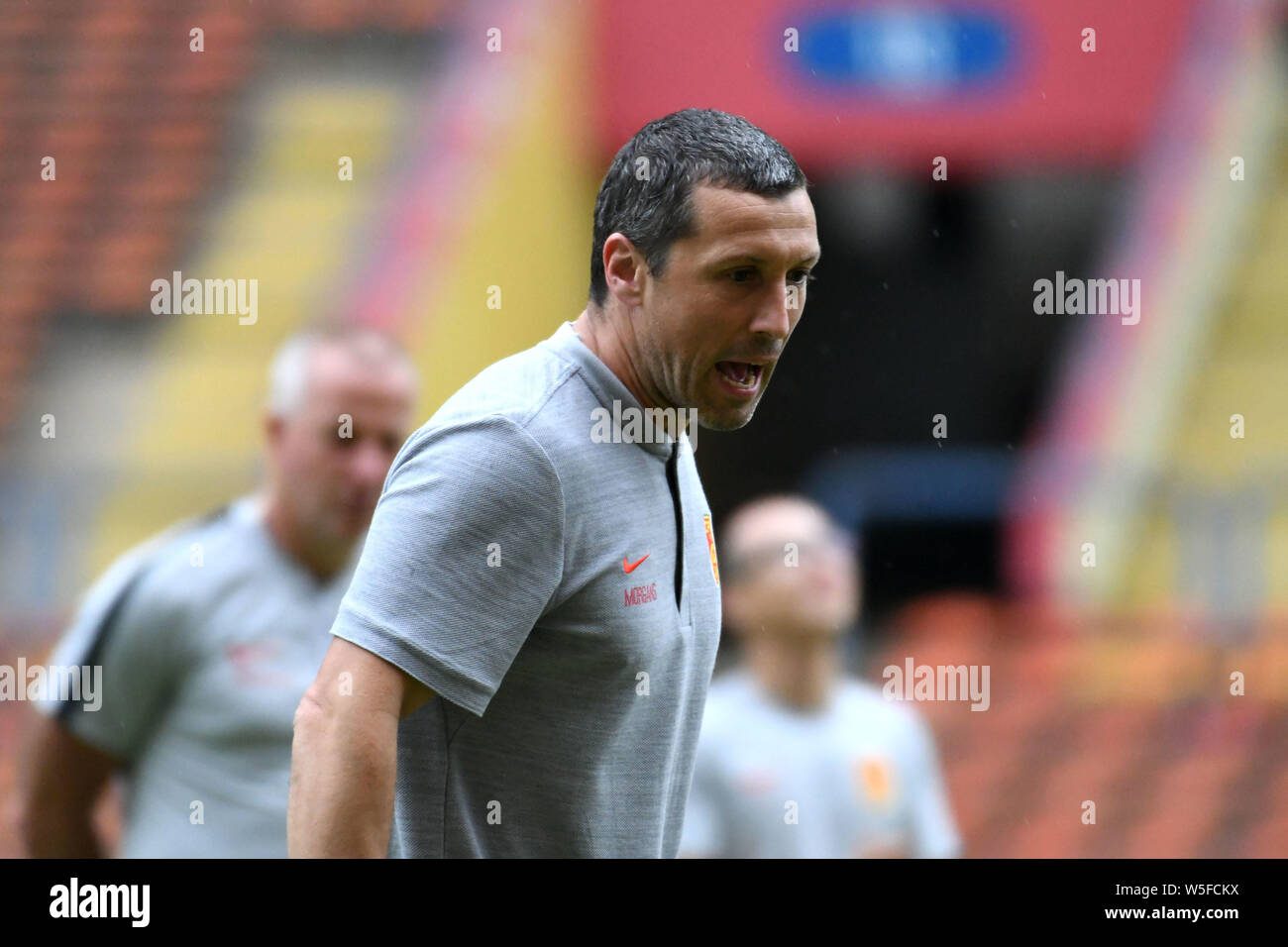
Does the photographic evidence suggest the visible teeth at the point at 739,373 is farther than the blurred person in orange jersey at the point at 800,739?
No

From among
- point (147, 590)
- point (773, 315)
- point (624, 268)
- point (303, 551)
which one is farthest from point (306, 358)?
point (773, 315)

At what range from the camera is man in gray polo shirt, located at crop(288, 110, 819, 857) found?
6.33 feet

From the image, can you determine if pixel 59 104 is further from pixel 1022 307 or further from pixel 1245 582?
pixel 1245 582

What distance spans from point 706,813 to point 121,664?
4.88ft

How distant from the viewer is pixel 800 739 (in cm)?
436

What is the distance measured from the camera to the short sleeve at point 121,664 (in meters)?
3.27

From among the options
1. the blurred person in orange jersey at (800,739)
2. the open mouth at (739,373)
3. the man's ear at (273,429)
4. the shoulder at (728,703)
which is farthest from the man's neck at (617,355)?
the shoulder at (728,703)

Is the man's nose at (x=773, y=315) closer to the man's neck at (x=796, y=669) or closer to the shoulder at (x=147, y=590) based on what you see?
the shoulder at (x=147, y=590)

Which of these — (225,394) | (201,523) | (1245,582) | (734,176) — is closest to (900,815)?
(201,523)

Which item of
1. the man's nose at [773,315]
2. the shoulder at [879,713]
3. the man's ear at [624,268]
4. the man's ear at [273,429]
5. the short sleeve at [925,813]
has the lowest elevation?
the short sleeve at [925,813]

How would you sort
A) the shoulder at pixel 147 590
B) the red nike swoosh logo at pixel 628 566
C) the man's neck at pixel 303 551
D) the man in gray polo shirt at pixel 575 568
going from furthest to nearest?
the man's neck at pixel 303 551 → the shoulder at pixel 147 590 → the red nike swoosh logo at pixel 628 566 → the man in gray polo shirt at pixel 575 568

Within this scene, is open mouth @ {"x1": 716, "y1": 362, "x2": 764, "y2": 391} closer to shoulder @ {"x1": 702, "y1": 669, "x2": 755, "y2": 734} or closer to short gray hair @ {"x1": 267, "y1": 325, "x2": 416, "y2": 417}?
short gray hair @ {"x1": 267, "y1": 325, "x2": 416, "y2": 417}

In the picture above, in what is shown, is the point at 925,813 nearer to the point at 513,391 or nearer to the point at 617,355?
the point at 617,355

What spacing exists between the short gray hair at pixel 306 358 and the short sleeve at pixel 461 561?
1.69m
